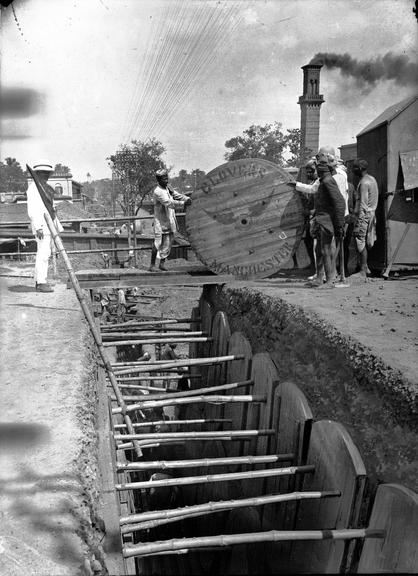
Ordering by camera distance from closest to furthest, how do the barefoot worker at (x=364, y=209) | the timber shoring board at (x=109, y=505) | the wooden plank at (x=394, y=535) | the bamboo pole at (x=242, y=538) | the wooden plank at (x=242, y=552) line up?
the timber shoring board at (x=109, y=505) < the wooden plank at (x=394, y=535) < the bamboo pole at (x=242, y=538) < the wooden plank at (x=242, y=552) < the barefoot worker at (x=364, y=209)

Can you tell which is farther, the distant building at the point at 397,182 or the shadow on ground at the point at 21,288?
the distant building at the point at 397,182

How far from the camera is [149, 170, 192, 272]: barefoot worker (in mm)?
6488

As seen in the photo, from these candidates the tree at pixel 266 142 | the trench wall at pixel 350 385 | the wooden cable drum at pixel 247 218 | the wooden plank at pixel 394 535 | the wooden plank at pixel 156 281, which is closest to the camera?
the wooden plank at pixel 394 535

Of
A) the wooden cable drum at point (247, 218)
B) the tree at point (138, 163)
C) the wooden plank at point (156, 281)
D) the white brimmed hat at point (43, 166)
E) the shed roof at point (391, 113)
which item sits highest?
the tree at point (138, 163)

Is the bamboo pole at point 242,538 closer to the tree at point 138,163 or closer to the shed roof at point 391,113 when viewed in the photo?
the shed roof at point 391,113

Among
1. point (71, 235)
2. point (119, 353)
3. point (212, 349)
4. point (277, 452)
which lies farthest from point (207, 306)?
point (71, 235)

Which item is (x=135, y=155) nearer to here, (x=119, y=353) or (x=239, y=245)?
(x=119, y=353)

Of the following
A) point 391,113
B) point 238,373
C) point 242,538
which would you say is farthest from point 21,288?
point 391,113

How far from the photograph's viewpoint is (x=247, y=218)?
19.6 ft

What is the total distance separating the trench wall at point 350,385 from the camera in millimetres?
2760

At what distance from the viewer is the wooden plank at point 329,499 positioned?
2.59 m

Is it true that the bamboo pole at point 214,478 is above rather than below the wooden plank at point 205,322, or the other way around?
below

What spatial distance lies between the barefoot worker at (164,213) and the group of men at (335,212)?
152 cm

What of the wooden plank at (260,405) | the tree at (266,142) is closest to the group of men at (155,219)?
the wooden plank at (260,405)
